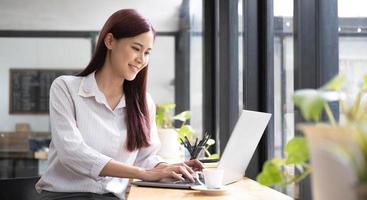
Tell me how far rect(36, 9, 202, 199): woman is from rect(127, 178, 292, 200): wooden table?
0.13m

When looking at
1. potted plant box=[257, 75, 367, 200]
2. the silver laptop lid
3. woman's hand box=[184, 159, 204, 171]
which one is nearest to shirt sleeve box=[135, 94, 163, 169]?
woman's hand box=[184, 159, 204, 171]

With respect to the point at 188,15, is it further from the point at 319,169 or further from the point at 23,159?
the point at 319,169

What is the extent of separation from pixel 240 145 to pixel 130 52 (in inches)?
25.5

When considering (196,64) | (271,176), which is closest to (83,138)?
(271,176)

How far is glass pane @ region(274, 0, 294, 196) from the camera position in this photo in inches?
80.0

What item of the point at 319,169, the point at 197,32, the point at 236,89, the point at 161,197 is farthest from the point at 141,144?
the point at 197,32

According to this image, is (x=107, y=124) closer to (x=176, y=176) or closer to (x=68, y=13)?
(x=176, y=176)

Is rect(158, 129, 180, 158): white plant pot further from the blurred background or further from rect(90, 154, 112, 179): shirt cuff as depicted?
rect(90, 154, 112, 179): shirt cuff

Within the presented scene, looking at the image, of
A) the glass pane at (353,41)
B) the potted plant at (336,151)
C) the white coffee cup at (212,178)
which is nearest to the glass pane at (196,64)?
the white coffee cup at (212,178)

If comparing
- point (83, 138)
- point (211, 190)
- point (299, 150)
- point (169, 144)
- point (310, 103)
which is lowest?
point (169, 144)

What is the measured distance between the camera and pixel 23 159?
4797 millimetres

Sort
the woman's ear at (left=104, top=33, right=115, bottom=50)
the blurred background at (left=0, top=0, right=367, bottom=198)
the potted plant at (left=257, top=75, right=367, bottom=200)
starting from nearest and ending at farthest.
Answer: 1. the potted plant at (left=257, top=75, right=367, bottom=200)
2. the woman's ear at (left=104, top=33, right=115, bottom=50)
3. the blurred background at (left=0, top=0, right=367, bottom=198)

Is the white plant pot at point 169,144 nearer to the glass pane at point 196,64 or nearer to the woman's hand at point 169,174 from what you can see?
the glass pane at point 196,64

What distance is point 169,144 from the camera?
334 cm
